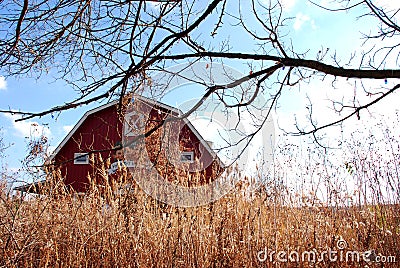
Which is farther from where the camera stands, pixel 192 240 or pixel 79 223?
pixel 79 223

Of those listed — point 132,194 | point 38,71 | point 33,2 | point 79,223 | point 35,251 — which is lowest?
point 35,251

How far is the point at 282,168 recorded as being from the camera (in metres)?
4.01

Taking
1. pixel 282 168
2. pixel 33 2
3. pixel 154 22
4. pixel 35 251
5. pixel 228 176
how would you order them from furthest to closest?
pixel 282 168, pixel 228 176, pixel 35 251, pixel 154 22, pixel 33 2

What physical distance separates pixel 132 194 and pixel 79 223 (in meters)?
0.72

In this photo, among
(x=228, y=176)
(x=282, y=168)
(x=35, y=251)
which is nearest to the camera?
(x=35, y=251)

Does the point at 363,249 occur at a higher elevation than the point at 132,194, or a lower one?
lower

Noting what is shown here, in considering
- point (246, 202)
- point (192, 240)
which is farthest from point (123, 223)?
point (246, 202)

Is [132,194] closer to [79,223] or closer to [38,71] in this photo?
[79,223]

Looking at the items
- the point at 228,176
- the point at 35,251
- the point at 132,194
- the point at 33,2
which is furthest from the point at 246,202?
the point at 33,2

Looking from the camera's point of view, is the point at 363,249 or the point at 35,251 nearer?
the point at 363,249

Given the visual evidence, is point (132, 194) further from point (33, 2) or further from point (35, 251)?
point (33, 2)

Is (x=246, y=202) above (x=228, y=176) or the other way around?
the other way around

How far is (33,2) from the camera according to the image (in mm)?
2111

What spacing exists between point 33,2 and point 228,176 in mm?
2312
